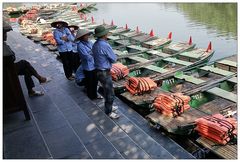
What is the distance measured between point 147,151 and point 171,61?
585 centimetres

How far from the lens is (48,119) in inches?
235

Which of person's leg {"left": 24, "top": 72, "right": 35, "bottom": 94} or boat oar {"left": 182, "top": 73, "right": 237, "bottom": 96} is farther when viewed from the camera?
boat oar {"left": 182, "top": 73, "right": 237, "bottom": 96}

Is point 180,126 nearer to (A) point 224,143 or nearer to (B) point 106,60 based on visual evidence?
(A) point 224,143

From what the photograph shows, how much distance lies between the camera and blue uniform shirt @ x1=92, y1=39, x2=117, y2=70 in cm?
546

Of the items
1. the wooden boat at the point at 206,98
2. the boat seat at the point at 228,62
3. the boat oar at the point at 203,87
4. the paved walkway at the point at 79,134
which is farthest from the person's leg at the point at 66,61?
the boat seat at the point at 228,62

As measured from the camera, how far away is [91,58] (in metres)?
6.40

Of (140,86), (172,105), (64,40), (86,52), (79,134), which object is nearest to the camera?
(79,134)

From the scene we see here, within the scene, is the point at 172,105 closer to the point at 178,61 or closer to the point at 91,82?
the point at 91,82

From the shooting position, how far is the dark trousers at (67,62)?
25.8ft

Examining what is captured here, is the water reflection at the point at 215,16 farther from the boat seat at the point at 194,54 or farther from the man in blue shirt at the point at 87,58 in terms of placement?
the man in blue shirt at the point at 87,58

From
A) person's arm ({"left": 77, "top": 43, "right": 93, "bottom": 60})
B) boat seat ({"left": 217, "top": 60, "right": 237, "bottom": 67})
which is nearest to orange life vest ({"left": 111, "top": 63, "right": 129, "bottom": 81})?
person's arm ({"left": 77, "top": 43, "right": 93, "bottom": 60})

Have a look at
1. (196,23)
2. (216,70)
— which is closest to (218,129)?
(216,70)

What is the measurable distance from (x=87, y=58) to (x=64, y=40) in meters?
1.54

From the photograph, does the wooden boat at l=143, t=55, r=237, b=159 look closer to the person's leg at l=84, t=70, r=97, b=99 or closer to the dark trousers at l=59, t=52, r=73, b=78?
the person's leg at l=84, t=70, r=97, b=99
